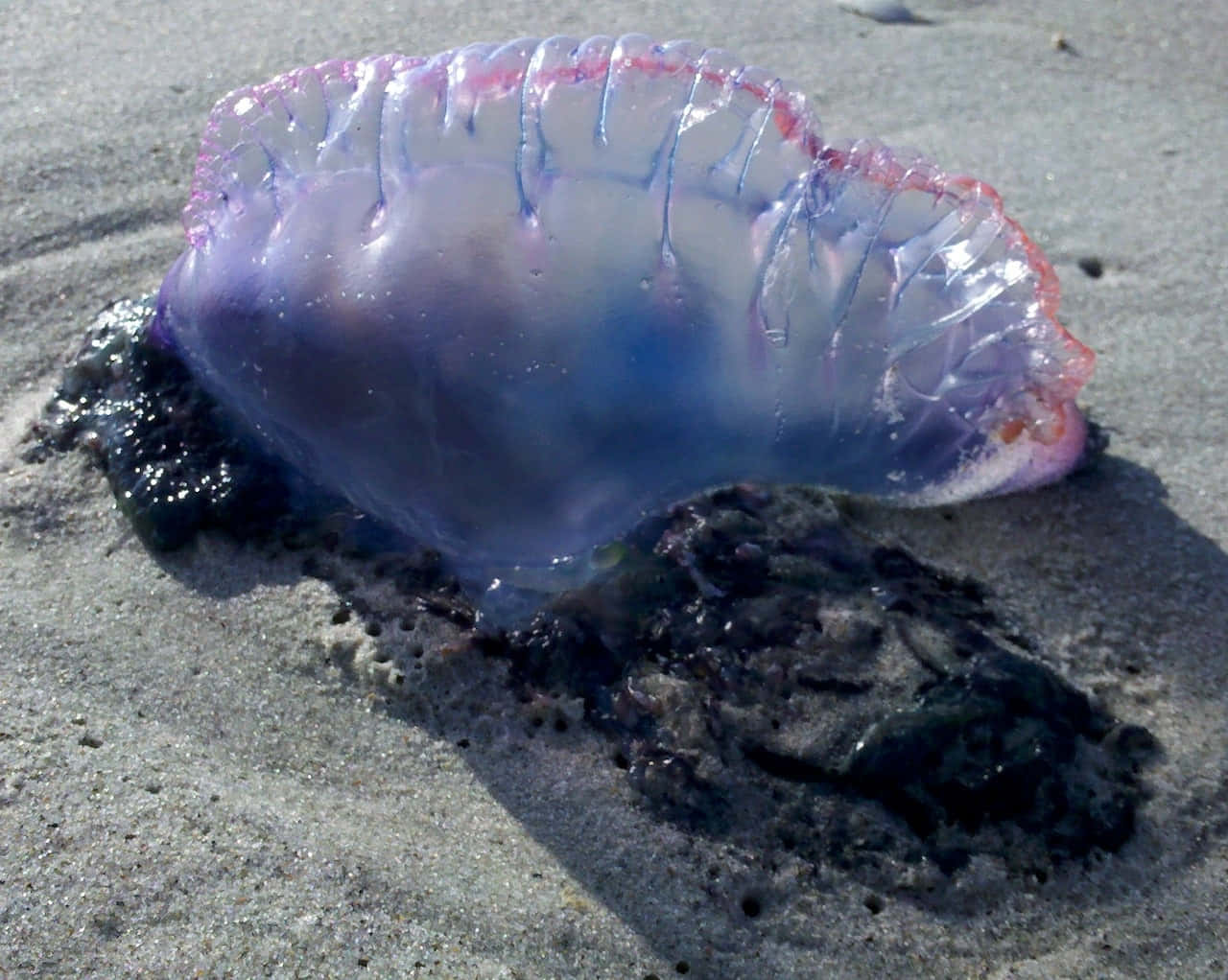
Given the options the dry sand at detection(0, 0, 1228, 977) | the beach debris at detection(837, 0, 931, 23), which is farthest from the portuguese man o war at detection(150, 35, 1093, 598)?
the beach debris at detection(837, 0, 931, 23)

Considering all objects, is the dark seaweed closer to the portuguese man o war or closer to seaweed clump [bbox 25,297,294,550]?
seaweed clump [bbox 25,297,294,550]

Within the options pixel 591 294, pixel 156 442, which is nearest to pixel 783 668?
pixel 591 294

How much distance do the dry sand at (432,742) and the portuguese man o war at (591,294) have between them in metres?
0.30

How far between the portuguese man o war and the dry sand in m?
0.30

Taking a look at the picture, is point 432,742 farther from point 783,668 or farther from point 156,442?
point 156,442

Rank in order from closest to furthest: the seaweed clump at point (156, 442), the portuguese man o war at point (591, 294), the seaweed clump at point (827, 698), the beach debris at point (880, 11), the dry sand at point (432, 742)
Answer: the dry sand at point (432, 742), the seaweed clump at point (827, 698), the portuguese man o war at point (591, 294), the seaweed clump at point (156, 442), the beach debris at point (880, 11)

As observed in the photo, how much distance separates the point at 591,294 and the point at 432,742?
2.72ft

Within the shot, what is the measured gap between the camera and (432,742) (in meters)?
Result: 2.25

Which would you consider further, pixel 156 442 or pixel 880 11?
pixel 880 11

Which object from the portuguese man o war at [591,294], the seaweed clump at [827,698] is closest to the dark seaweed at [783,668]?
the seaweed clump at [827,698]

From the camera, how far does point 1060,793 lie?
7.16 feet

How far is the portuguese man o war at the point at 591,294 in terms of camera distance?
2273mm

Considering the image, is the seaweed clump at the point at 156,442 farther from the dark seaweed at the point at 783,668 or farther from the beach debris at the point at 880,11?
the beach debris at the point at 880,11

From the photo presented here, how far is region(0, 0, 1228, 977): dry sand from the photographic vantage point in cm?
197
